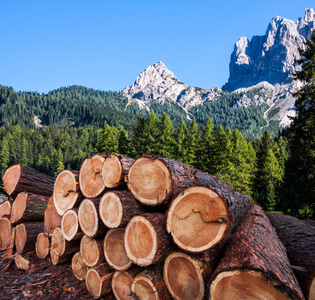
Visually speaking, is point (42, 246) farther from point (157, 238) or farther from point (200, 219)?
point (200, 219)

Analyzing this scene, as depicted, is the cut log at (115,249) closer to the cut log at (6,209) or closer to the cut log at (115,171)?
the cut log at (115,171)

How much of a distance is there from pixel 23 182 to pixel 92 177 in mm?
2848

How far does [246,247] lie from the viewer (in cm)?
302

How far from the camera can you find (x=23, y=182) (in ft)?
20.0

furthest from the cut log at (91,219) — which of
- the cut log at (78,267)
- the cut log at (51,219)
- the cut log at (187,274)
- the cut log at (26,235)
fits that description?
the cut log at (26,235)

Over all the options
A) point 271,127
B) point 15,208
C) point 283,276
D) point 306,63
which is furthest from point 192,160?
point 271,127

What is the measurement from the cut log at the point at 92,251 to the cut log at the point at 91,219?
0.20m

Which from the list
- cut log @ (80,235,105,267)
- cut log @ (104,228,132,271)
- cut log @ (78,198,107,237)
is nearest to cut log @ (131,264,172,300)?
cut log @ (104,228,132,271)

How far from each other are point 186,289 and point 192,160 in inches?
1049

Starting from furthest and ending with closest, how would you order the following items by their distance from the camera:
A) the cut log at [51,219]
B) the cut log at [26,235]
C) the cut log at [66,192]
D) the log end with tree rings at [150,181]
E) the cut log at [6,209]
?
1. the cut log at [6,209]
2. the cut log at [26,235]
3. the cut log at [51,219]
4. the cut log at [66,192]
5. the log end with tree rings at [150,181]

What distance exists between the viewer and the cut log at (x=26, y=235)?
5.57 metres

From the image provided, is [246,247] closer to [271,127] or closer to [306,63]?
[306,63]

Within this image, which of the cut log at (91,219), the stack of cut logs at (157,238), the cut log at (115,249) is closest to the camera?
the stack of cut logs at (157,238)

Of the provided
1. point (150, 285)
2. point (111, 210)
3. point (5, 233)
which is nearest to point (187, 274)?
point (150, 285)
